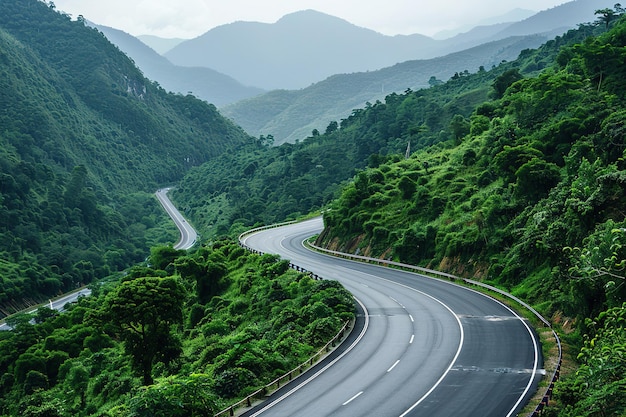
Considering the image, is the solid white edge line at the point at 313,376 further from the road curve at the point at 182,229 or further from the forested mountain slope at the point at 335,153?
the road curve at the point at 182,229

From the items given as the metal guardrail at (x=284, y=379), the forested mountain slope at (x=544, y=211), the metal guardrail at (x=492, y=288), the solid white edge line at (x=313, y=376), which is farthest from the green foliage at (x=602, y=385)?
the metal guardrail at (x=284, y=379)

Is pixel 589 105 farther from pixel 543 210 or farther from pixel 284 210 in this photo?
pixel 284 210

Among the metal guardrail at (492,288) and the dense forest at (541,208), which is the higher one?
the dense forest at (541,208)

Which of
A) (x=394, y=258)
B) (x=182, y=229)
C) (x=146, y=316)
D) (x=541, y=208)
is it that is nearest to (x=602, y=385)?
(x=146, y=316)

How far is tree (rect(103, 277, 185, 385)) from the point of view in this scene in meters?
34.6

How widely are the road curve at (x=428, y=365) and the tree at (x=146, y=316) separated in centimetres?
1158

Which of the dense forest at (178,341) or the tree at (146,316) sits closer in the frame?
the dense forest at (178,341)

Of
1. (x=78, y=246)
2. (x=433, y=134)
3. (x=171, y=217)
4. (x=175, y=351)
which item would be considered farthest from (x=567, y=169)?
(x=171, y=217)

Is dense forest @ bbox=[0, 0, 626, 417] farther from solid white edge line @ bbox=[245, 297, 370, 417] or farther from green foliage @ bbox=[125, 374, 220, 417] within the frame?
solid white edge line @ bbox=[245, 297, 370, 417]

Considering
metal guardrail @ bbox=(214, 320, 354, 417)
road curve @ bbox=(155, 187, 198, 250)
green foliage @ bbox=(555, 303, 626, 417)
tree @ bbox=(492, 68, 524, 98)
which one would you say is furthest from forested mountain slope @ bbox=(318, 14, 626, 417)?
road curve @ bbox=(155, 187, 198, 250)

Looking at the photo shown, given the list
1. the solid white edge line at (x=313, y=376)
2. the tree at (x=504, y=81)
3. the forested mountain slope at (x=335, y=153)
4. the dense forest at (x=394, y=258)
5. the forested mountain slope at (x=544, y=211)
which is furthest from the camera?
the forested mountain slope at (x=335, y=153)

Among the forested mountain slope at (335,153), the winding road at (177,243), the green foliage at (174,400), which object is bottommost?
the winding road at (177,243)

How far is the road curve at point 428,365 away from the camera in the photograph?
2422 centimetres

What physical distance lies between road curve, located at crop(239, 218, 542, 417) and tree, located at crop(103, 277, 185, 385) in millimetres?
11577
